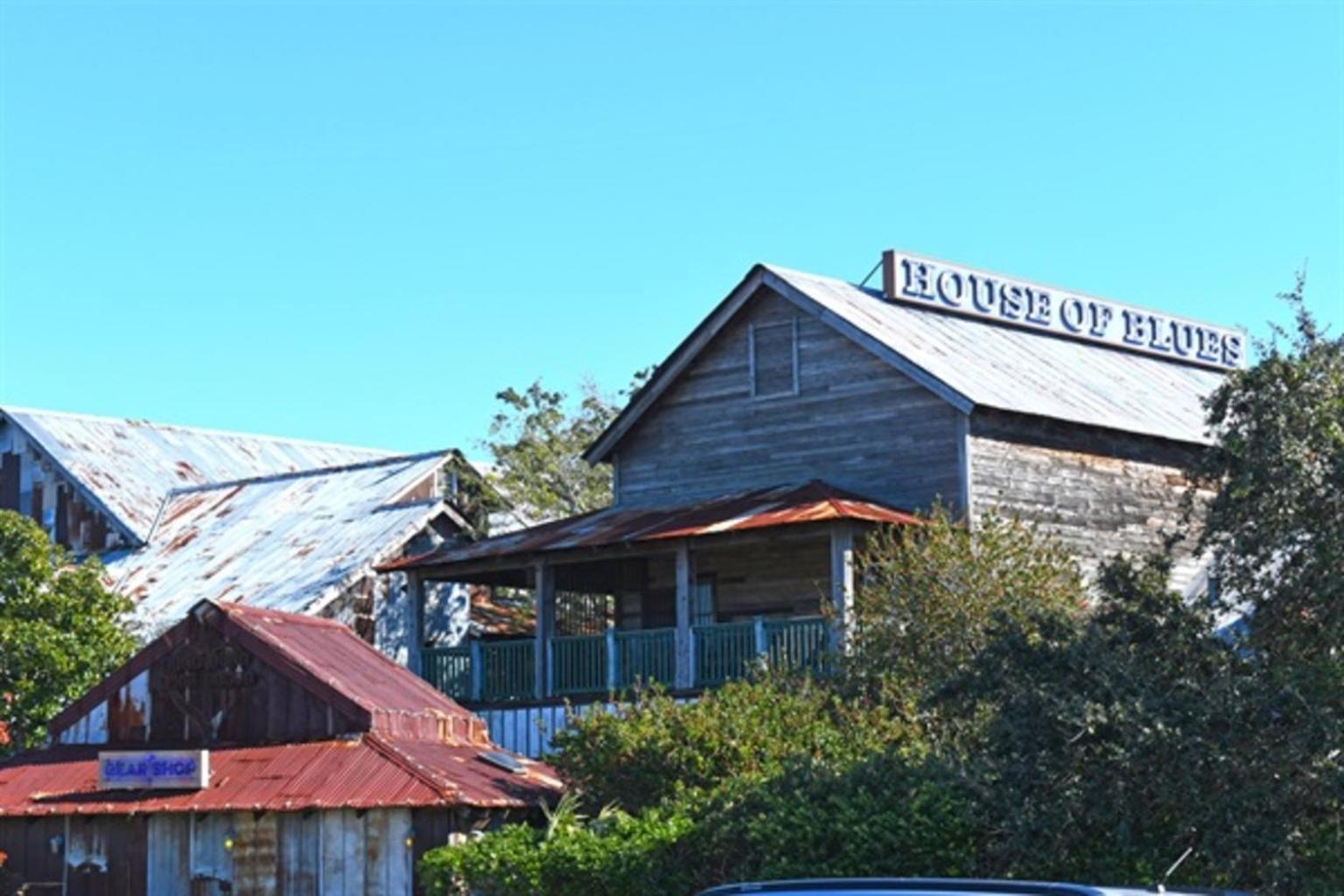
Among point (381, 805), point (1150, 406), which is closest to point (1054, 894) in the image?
point (381, 805)

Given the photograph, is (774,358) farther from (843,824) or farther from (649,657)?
(843,824)


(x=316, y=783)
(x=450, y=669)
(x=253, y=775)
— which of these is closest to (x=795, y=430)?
(x=450, y=669)

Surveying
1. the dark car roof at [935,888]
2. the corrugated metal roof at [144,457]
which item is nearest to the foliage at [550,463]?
the corrugated metal roof at [144,457]

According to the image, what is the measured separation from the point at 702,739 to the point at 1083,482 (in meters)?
13.3

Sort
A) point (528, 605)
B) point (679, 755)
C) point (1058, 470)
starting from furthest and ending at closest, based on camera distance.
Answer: point (528, 605) < point (1058, 470) < point (679, 755)

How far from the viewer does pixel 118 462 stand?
159 feet

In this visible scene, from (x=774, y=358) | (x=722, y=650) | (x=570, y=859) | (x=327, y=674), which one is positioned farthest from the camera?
(x=774, y=358)

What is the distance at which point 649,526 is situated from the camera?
3228 cm

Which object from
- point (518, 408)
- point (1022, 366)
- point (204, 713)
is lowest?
point (204, 713)

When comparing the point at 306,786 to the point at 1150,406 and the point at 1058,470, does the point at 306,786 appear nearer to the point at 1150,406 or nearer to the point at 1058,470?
the point at 1058,470

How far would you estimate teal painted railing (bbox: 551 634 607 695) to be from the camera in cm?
3225

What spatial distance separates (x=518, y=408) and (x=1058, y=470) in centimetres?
2497

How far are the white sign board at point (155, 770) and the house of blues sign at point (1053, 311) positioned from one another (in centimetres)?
1595

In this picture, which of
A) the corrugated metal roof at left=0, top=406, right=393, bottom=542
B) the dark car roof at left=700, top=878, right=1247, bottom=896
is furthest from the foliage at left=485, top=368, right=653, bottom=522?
the dark car roof at left=700, top=878, right=1247, bottom=896
